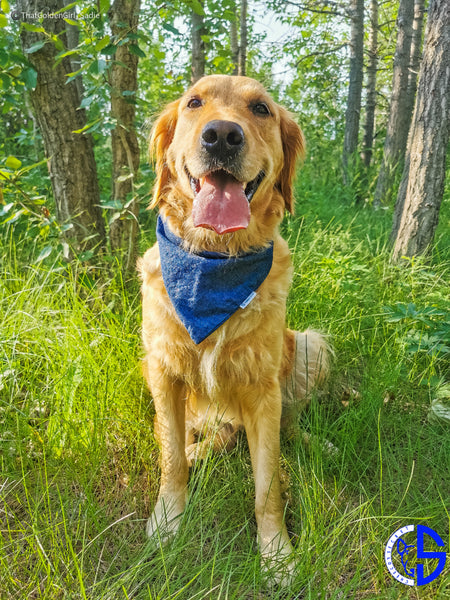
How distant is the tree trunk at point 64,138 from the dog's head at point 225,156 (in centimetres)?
98

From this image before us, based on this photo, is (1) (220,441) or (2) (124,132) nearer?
(1) (220,441)

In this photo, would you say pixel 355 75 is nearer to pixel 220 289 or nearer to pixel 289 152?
pixel 289 152

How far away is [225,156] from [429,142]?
242 centimetres

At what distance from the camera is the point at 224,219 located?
161 cm

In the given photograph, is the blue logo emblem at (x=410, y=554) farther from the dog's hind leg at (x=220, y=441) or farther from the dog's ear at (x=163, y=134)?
the dog's ear at (x=163, y=134)

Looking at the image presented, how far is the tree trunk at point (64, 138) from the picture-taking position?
8.75 ft

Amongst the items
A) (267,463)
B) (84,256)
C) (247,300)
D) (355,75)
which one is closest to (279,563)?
(267,463)

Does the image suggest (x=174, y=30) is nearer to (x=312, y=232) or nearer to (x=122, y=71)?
(x=122, y=71)

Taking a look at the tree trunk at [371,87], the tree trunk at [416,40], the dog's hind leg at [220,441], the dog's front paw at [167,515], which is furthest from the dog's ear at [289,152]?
the tree trunk at [371,87]

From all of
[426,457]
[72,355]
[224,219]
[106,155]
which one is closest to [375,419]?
[426,457]

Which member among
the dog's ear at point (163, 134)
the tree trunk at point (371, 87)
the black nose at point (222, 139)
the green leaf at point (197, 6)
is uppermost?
the green leaf at point (197, 6)

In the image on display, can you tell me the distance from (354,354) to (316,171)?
236 inches

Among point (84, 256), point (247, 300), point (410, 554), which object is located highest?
point (247, 300)

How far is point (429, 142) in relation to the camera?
3275mm
